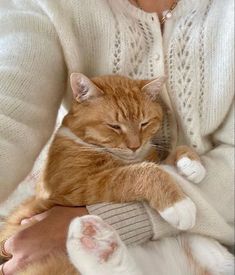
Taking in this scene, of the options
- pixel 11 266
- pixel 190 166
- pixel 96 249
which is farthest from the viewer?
pixel 190 166

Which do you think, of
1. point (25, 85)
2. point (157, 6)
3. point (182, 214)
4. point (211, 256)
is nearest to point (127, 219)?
point (182, 214)

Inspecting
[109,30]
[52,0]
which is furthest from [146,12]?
[52,0]

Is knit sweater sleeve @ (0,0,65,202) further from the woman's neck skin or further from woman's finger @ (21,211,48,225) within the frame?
the woman's neck skin

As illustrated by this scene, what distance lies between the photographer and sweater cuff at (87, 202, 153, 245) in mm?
997

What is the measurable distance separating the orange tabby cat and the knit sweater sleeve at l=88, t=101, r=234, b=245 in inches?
1.2

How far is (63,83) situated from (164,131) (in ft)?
0.96

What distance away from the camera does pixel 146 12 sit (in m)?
1.15

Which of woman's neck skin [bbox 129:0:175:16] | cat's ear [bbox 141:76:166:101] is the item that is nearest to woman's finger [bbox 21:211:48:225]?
cat's ear [bbox 141:76:166:101]

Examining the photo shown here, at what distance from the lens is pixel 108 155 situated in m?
1.11

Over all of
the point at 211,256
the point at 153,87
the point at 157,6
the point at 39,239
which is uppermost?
the point at 157,6

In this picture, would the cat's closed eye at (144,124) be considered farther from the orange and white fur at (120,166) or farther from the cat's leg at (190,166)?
the cat's leg at (190,166)

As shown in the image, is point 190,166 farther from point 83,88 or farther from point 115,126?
point 83,88

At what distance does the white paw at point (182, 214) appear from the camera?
99 centimetres

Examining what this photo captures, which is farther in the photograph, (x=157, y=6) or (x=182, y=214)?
(x=157, y=6)
